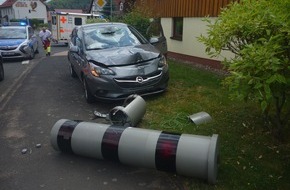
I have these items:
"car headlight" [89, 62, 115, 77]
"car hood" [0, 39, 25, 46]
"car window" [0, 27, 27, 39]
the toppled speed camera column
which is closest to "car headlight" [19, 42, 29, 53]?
"car hood" [0, 39, 25, 46]

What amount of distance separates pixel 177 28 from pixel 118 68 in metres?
8.78

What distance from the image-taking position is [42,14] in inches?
3132

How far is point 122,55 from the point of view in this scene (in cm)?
743

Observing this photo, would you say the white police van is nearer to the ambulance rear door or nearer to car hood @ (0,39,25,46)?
car hood @ (0,39,25,46)

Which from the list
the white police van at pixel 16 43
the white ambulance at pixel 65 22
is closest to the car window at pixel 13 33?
the white police van at pixel 16 43

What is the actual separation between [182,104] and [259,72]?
11.8 feet

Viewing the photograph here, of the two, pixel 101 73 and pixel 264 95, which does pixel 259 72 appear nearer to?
pixel 264 95

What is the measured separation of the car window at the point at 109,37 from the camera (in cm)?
818

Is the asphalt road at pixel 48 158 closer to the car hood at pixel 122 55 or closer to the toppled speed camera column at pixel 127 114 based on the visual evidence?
the toppled speed camera column at pixel 127 114

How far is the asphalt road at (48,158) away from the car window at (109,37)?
58.1 inches

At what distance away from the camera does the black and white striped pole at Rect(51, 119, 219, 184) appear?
3.95 metres

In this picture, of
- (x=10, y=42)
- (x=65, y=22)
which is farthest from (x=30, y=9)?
(x=10, y=42)

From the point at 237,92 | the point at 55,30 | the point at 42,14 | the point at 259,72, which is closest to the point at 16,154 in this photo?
the point at 237,92

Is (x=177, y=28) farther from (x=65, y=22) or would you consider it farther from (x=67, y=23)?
(x=65, y=22)
